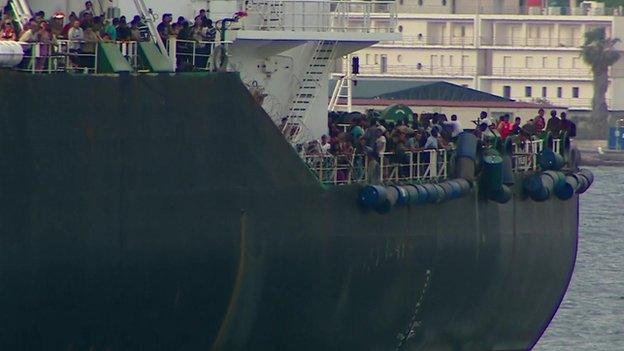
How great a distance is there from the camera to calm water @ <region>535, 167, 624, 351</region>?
45.7 meters

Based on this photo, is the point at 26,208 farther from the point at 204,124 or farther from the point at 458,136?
the point at 458,136

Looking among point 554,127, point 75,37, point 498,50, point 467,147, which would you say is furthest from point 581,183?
point 498,50

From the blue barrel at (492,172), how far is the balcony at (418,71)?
97.6 meters

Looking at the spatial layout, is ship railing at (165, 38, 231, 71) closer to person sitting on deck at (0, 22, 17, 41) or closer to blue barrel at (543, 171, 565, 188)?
person sitting on deck at (0, 22, 17, 41)

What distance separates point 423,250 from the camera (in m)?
36.3

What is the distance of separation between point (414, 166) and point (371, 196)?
280 cm

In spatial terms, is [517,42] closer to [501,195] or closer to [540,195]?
[540,195]

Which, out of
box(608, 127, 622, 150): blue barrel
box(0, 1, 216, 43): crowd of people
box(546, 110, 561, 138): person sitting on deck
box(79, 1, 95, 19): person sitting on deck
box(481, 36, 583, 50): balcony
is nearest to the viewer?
box(0, 1, 216, 43): crowd of people

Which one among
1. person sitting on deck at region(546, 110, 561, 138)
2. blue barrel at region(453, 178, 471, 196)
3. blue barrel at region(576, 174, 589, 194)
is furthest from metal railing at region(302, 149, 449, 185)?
person sitting on deck at region(546, 110, 561, 138)

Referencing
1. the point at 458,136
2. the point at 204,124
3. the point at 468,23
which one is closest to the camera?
the point at 204,124

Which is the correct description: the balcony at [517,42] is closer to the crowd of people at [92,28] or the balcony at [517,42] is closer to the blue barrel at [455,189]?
the blue barrel at [455,189]

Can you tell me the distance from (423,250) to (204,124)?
231 inches

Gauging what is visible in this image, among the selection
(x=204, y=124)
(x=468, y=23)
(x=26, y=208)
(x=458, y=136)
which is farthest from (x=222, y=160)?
(x=468, y=23)

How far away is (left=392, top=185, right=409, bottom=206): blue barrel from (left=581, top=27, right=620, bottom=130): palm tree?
113395 millimetres
